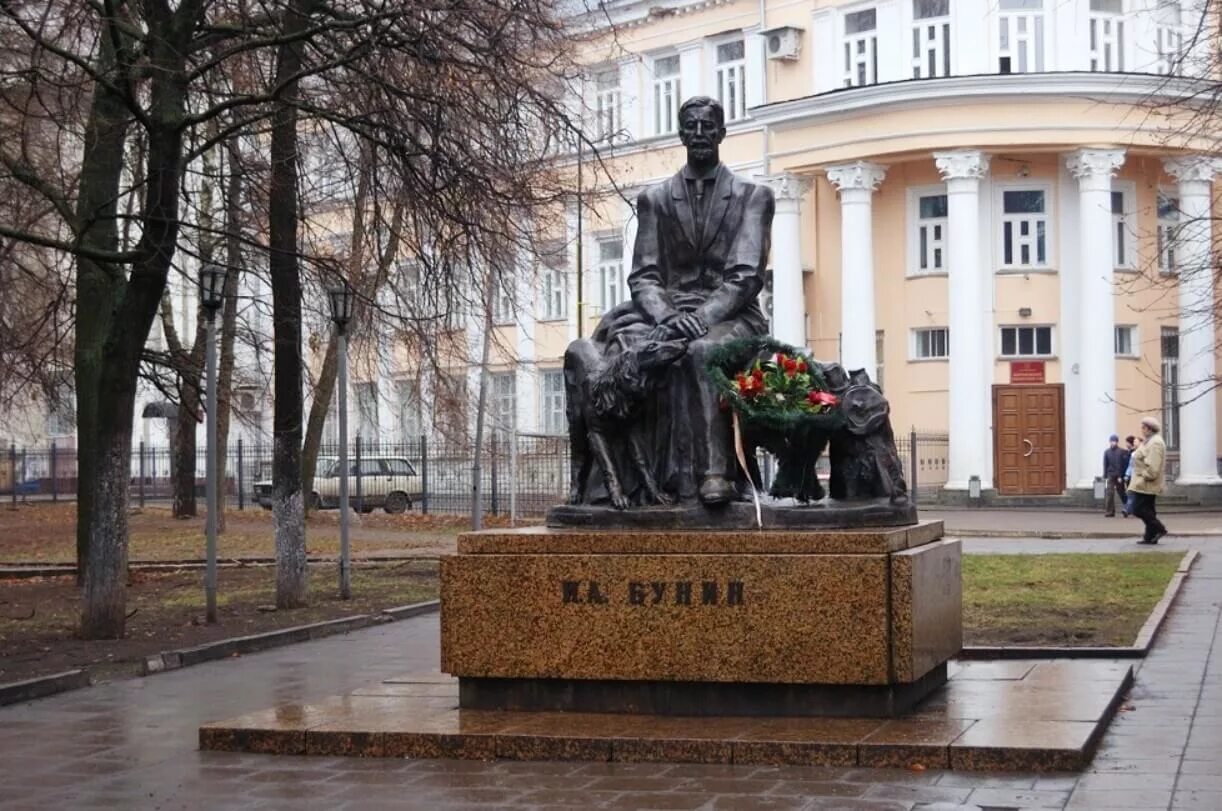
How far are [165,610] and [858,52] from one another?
2988 centimetres

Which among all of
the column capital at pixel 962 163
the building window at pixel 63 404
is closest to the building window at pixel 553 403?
the column capital at pixel 962 163

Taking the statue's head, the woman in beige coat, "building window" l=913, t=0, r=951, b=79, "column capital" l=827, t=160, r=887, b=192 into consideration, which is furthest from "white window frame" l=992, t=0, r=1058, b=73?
the statue's head

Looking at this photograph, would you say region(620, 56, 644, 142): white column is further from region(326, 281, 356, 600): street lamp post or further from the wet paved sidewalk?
the wet paved sidewalk

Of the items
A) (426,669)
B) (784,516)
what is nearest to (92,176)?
(426,669)

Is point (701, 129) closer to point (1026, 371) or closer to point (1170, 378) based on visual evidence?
point (1026, 371)

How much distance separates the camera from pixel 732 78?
4838cm

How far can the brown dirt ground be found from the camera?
48.9 feet

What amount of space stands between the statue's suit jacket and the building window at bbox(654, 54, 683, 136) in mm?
37935

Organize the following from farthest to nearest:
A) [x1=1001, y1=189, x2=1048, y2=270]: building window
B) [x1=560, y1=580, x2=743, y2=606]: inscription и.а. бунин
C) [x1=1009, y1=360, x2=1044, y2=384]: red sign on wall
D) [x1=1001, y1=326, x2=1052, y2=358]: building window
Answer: [x1=1001, y1=189, x2=1048, y2=270]: building window → [x1=1001, y1=326, x2=1052, y2=358]: building window → [x1=1009, y1=360, x2=1044, y2=384]: red sign on wall → [x1=560, y1=580, x2=743, y2=606]: inscription и.а. бунин

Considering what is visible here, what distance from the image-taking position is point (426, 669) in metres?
14.1

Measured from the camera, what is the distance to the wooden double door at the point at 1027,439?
4375cm

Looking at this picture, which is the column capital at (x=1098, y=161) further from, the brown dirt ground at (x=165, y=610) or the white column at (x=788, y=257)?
the brown dirt ground at (x=165, y=610)

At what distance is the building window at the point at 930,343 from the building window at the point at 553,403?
404 inches

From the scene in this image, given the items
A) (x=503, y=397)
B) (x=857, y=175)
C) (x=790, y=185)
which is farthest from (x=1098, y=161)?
(x=503, y=397)
